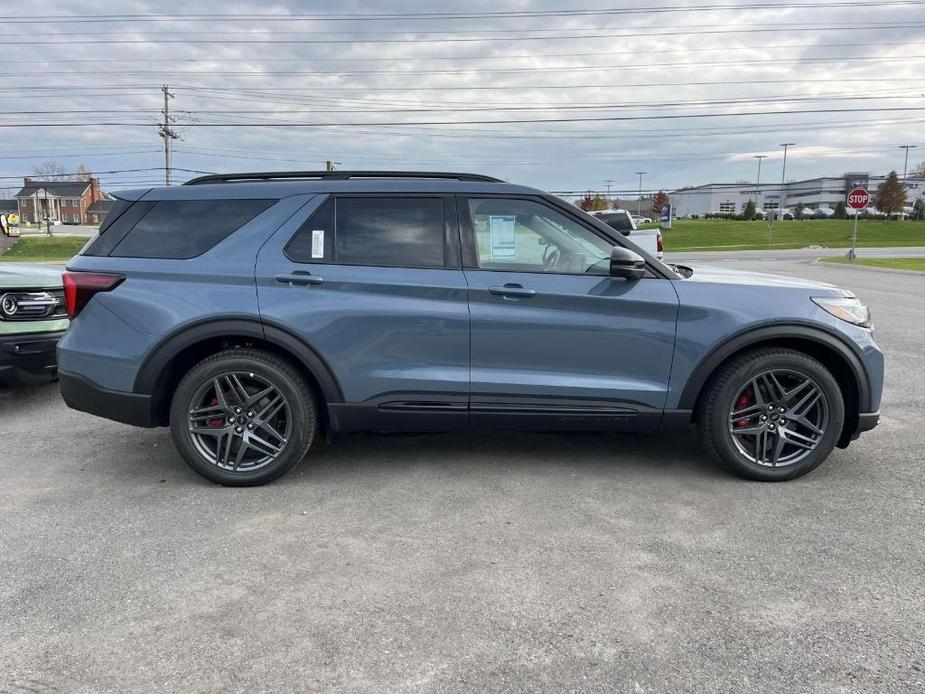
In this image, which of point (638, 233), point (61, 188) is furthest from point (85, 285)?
point (61, 188)

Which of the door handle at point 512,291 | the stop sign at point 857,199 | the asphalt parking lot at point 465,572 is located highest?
the stop sign at point 857,199

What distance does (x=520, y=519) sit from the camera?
356 cm

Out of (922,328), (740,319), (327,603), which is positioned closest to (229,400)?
(327,603)

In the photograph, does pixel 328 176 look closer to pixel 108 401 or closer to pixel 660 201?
pixel 108 401

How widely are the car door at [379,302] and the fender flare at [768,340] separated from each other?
52.0 inches

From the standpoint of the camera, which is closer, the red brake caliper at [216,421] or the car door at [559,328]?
the car door at [559,328]

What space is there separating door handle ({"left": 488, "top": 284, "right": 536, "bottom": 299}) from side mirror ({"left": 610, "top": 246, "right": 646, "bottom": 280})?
18.7 inches

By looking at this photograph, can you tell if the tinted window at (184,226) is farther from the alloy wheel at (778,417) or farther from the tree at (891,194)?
the tree at (891,194)

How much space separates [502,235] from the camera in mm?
4008

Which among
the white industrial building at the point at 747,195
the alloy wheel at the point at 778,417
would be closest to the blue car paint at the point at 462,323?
the alloy wheel at the point at 778,417

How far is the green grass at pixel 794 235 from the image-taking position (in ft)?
171

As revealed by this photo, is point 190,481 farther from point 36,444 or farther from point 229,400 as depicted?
point 36,444

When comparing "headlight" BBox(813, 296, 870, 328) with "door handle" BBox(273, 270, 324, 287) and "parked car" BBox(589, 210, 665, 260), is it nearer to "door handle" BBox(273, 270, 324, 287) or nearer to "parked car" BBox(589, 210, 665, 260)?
"door handle" BBox(273, 270, 324, 287)

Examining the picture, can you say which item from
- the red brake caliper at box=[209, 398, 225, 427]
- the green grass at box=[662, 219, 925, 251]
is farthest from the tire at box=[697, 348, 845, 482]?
the green grass at box=[662, 219, 925, 251]
